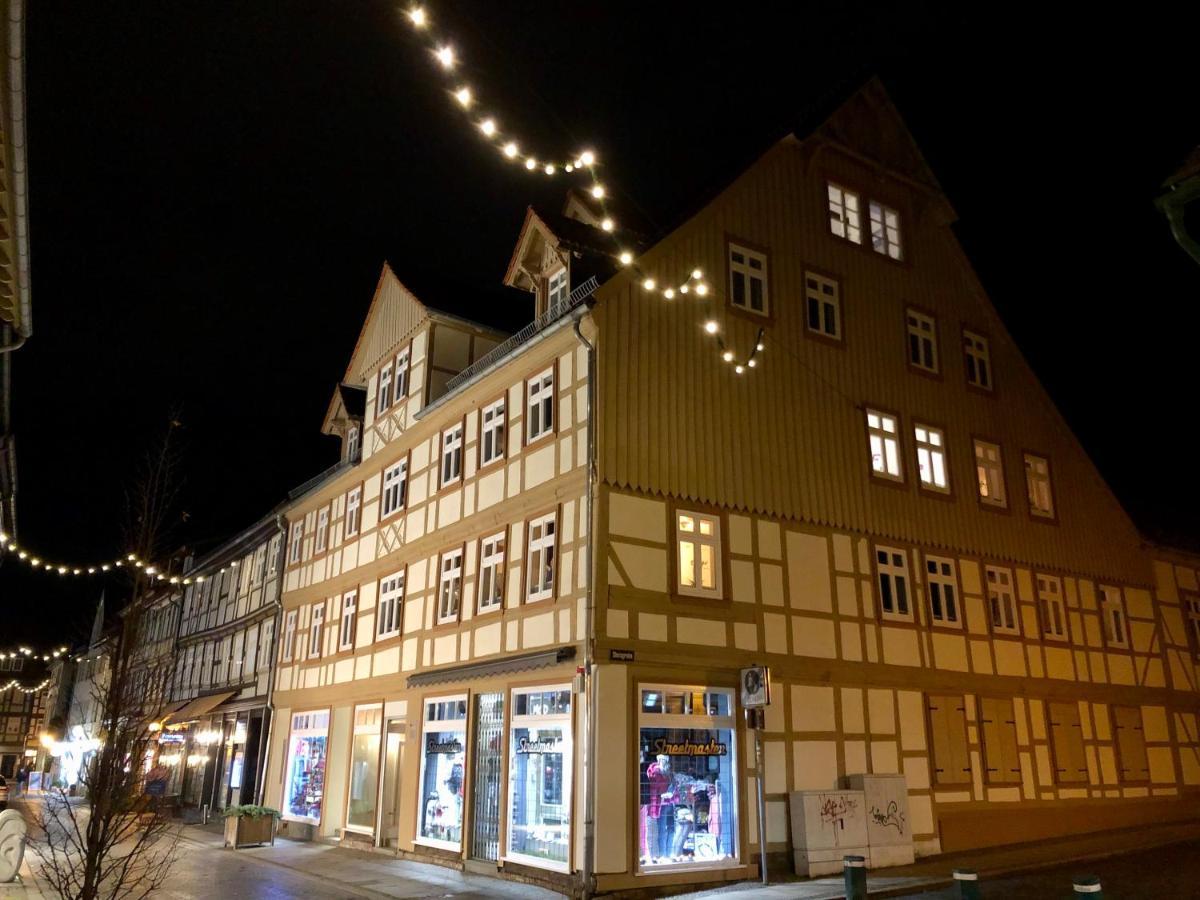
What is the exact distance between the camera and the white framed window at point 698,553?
1502 centimetres

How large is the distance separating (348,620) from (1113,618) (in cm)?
1893

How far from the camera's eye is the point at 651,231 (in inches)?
770

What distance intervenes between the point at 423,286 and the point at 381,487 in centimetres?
525

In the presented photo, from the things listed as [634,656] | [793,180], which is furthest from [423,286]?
[634,656]

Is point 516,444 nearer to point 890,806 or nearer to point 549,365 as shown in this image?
point 549,365

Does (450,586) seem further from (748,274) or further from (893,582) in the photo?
(893,582)

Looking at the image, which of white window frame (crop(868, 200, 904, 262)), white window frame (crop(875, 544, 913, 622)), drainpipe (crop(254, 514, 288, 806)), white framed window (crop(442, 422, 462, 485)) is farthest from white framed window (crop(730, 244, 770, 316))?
drainpipe (crop(254, 514, 288, 806))

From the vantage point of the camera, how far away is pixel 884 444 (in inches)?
739

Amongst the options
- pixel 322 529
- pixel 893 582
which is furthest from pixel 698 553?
pixel 322 529

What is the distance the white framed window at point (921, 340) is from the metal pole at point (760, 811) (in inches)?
379

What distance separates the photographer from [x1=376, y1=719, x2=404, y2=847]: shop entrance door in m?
18.5

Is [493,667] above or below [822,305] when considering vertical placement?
below

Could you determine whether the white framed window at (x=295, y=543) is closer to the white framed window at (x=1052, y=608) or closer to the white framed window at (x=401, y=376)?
the white framed window at (x=401, y=376)

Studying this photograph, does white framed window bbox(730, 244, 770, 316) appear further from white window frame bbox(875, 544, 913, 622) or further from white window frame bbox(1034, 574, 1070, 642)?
white window frame bbox(1034, 574, 1070, 642)
